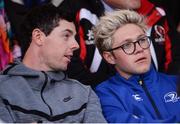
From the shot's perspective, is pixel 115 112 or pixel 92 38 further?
pixel 92 38

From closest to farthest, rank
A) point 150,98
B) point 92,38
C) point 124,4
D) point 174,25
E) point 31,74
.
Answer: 1. point 31,74
2. point 150,98
3. point 92,38
4. point 124,4
5. point 174,25

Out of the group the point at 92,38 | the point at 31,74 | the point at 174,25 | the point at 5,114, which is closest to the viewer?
the point at 5,114

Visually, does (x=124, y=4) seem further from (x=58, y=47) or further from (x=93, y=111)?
(x=93, y=111)

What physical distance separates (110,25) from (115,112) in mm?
400

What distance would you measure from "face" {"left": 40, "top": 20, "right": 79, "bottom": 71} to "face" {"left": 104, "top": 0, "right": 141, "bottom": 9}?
0.63 m

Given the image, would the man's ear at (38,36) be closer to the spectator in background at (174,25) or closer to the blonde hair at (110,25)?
the blonde hair at (110,25)

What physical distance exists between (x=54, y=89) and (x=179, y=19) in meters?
1.45

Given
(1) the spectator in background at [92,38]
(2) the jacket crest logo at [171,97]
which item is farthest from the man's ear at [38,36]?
(2) the jacket crest logo at [171,97]

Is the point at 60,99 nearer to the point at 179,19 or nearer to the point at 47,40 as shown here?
the point at 47,40

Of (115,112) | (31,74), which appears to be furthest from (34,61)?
(115,112)

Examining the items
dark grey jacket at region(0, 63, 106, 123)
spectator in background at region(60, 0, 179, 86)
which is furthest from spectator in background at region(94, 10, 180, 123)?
spectator in background at region(60, 0, 179, 86)

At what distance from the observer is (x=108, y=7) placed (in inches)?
113

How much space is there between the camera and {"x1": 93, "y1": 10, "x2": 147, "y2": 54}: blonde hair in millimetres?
2305

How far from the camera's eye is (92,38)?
2.71 meters
